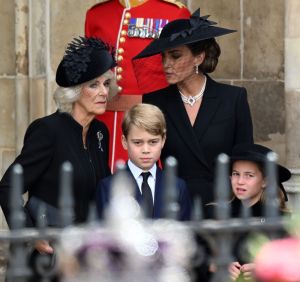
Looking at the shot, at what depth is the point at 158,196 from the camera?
571 centimetres

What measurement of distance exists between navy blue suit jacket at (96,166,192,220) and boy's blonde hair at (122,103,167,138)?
0.19m

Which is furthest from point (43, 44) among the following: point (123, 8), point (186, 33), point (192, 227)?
point (192, 227)

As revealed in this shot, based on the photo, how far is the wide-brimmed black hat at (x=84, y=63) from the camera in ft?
19.3

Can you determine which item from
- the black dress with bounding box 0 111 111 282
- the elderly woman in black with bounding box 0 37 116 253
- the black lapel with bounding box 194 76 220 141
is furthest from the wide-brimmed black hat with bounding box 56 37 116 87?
the black lapel with bounding box 194 76 220 141

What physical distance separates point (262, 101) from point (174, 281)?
14.8ft

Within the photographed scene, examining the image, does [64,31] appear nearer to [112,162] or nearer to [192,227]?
[112,162]

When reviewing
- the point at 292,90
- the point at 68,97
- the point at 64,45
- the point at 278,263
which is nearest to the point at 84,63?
the point at 68,97

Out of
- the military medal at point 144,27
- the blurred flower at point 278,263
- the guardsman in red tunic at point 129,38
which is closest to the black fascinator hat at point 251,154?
the guardsman in red tunic at point 129,38

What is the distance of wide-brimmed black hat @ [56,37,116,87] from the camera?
19.3 ft

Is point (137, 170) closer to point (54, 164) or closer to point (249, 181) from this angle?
point (54, 164)

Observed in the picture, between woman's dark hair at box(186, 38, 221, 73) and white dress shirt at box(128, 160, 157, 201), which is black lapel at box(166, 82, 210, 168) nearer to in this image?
woman's dark hair at box(186, 38, 221, 73)

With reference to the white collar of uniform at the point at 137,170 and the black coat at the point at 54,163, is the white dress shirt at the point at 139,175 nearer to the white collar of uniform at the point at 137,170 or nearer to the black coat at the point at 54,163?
the white collar of uniform at the point at 137,170

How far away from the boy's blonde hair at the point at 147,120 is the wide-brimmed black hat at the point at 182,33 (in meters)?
0.42

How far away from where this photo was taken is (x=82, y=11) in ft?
25.8
